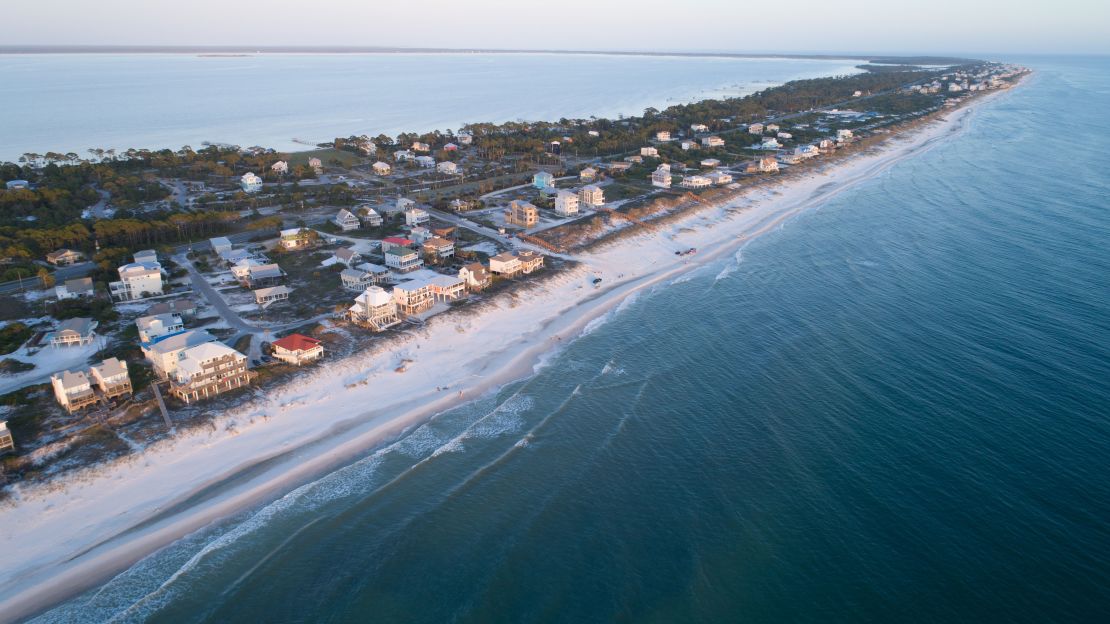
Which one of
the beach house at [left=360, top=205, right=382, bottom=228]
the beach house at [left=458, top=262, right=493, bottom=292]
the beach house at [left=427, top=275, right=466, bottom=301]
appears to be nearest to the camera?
the beach house at [left=427, top=275, right=466, bottom=301]

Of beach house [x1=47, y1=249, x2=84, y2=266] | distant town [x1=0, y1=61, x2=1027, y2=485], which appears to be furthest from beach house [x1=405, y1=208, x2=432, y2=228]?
beach house [x1=47, y1=249, x2=84, y2=266]

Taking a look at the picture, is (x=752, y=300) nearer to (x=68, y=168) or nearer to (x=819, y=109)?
(x=68, y=168)

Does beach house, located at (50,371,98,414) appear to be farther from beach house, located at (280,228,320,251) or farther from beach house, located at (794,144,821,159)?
beach house, located at (794,144,821,159)

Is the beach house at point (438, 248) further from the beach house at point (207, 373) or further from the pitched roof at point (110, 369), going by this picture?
the pitched roof at point (110, 369)

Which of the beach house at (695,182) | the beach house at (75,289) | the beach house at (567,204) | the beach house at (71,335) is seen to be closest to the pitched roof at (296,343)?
the beach house at (71,335)

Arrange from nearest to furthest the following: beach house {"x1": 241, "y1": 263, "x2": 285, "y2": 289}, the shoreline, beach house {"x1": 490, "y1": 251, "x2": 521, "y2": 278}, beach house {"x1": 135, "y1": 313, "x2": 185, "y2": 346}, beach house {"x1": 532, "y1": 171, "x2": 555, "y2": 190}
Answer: the shoreline → beach house {"x1": 135, "y1": 313, "x2": 185, "y2": 346} → beach house {"x1": 241, "y1": 263, "x2": 285, "y2": 289} → beach house {"x1": 490, "y1": 251, "x2": 521, "y2": 278} → beach house {"x1": 532, "y1": 171, "x2": 555, "y2": 190}

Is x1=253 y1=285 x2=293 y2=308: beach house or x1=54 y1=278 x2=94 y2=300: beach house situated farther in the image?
x1=54 y1=278 x2=94 y2=300: beach house

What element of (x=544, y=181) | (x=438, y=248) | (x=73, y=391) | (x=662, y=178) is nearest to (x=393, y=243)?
(x=438, y=248)
